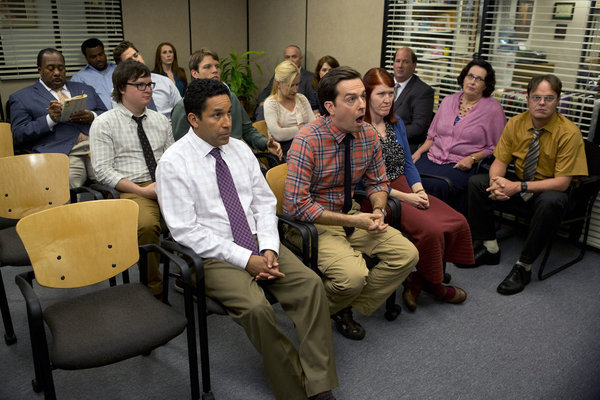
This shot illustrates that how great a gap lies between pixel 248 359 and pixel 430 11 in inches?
142

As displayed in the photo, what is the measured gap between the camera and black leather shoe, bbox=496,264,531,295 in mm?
3246

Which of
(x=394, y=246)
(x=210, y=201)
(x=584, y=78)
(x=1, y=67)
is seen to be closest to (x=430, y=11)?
(x=584, y=78)

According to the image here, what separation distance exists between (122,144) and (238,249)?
4.01ft

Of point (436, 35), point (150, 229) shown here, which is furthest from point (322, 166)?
point (436, 35)

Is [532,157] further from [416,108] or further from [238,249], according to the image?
[238,249]

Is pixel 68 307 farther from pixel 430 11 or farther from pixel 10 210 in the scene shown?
pixel 430 11

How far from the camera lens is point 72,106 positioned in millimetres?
3561

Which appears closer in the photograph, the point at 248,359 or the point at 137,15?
the point at 248,359

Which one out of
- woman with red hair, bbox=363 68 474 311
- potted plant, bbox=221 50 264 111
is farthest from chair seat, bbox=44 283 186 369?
potted plant, bbox=221 50 264 111

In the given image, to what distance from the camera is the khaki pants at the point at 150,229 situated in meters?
2.82

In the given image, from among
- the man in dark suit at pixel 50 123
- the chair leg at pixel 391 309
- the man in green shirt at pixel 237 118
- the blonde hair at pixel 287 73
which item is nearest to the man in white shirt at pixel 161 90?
the man in green shirt at pixel 237 118

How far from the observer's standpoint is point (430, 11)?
4676mm

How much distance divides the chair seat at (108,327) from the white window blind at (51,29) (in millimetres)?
3886

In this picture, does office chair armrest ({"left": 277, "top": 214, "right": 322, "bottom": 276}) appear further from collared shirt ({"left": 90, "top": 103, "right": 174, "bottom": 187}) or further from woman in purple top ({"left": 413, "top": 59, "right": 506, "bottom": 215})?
woman in purple top ({"left": 413, "top": 59, "right": 506, "bottom": 215})
